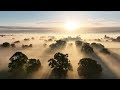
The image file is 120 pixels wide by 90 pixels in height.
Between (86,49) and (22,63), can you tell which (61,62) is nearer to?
(22,63)

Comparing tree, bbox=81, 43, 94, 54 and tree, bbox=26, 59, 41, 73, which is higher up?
tree, bbox=81, 43, 94, 54

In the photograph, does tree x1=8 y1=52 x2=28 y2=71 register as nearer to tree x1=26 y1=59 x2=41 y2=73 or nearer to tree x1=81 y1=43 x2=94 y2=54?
tree x1=26 y1=59 x2=41 y2=73

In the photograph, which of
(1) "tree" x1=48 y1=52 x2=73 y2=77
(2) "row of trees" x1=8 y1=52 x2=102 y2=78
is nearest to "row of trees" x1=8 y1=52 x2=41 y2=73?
(2) "row of trees" x1=8 y1=52 x2=102 y2=78

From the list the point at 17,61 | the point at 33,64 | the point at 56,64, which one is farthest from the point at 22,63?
the point at 56,64

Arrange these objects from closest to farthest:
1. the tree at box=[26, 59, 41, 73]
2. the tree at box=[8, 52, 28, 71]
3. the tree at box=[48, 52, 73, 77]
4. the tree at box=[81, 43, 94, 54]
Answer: the tree at box=[8, 52, 28, 71], the tree at box=[48, 52, 73, 77], the tree at box=[26, 59, 41, 73], the tree at box=[81, 43, 94, 54]
